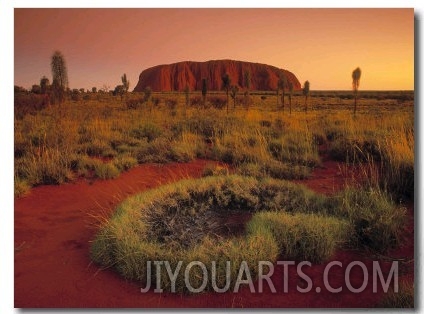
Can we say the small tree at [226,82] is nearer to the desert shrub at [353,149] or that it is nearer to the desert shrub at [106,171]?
the desert shrub at [353,149]

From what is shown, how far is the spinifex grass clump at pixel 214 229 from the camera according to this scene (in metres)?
3.42

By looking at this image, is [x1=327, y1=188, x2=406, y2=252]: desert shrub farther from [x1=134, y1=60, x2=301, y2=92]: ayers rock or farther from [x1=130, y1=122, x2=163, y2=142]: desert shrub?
[x1=130, y1=122, x2=163, y2=142]: desert shrub

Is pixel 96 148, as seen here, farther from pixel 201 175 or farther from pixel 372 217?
pixel 372 217

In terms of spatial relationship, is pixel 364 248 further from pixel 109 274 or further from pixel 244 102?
pixel 244 102

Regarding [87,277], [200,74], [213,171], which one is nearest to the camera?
[87,277]

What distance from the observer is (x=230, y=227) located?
4090 mm

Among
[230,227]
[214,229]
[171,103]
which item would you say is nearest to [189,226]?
[214,229]

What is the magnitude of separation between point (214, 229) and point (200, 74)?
1.80 meters

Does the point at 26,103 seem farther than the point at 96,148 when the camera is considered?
No

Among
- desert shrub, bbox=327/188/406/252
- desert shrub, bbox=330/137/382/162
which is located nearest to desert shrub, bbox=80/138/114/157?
desert shrub, bbox=330/137/382/162
